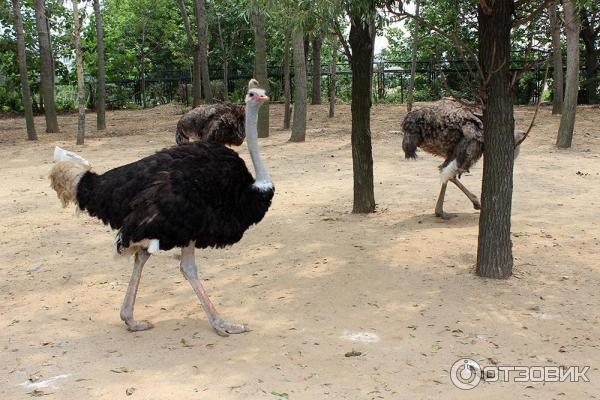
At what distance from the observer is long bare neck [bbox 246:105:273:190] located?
4516 millimetres

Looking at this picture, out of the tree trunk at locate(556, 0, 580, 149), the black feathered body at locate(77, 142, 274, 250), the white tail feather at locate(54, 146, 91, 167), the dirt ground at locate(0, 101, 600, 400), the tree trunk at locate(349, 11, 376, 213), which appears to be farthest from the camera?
the tree trunk at locate(556, 0, 580, 149)

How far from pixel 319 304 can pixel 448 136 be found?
3.11m

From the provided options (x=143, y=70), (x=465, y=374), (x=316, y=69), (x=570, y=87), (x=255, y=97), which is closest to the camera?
(x=465, y=374)

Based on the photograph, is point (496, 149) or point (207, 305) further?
point (496, 149)

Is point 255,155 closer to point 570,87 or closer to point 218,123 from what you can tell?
point 218,123

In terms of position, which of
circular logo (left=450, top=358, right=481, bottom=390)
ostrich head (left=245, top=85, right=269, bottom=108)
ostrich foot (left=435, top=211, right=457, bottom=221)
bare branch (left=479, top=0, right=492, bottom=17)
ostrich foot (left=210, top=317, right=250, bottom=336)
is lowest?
circular logo (left=450, top=358, right=481, bottom=390)

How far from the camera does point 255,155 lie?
464 centimetres

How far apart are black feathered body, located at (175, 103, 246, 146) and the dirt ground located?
5.27ft

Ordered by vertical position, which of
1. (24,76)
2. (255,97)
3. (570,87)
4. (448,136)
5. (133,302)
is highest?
(24,76)

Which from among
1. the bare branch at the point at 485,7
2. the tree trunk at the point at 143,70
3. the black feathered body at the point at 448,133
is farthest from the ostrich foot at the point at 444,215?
the tree trunk at the point at 143,70

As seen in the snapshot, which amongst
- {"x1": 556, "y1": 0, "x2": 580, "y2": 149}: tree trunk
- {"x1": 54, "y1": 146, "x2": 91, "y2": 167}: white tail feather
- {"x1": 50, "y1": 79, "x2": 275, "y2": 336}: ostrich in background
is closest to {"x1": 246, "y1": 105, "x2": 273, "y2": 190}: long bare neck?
{"x1": 50, "y1": 79, "x2": 275, "y2": 336}: ostrich in background

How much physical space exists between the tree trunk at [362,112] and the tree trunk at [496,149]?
2.04 metres

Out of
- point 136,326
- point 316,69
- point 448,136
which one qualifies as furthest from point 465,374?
point 316,69

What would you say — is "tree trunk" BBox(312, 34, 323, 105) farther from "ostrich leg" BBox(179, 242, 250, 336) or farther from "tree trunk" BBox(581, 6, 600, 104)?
"ostrich leg" BBox(179, 242, 250, 336)
